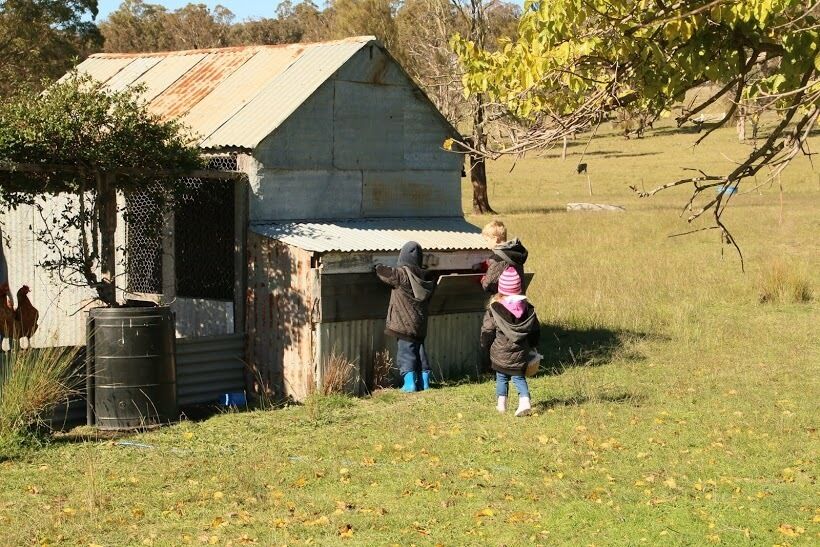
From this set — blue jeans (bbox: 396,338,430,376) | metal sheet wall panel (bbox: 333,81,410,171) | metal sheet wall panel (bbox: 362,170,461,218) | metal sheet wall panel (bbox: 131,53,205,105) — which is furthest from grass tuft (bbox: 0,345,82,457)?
metal sheet wall panel (bbox: 131,53,205,105)

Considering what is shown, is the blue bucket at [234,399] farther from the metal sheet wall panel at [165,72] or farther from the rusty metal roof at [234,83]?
the metal sheet wall panel at [165,72]

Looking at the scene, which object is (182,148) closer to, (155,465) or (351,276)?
(351,276)

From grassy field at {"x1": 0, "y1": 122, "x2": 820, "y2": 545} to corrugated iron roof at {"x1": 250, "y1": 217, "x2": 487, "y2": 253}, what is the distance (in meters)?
1.49

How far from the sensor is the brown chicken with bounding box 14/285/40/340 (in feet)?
37.6

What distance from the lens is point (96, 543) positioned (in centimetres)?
688

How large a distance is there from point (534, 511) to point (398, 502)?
881 millimetres

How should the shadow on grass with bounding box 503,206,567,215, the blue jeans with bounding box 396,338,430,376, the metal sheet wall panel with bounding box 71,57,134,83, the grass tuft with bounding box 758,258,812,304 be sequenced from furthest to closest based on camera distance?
the shadow on grass with bounding box 503,206,567,215
the grass tuft with bounding box 758,258,812,304
the metal sheet wall panel with bounding box 71,57,134,83
the blue jeans with bounding box 396,338,430,376

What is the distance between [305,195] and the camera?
12.5 metres

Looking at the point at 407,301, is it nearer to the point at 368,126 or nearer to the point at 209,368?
the point at 209,368

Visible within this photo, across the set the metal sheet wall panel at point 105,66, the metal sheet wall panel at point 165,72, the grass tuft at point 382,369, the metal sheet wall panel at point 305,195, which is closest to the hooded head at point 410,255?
the grass tuft at point 382,369

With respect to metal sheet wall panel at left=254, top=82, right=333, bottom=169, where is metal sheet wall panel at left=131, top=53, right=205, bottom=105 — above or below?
above

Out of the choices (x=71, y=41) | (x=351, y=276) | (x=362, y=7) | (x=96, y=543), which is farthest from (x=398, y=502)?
(x=362, y=7)

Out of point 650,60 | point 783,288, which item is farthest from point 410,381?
point 783,288

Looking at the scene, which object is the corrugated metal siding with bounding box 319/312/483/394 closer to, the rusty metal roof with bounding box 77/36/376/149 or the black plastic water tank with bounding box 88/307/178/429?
the black plastic water tank with bounding box 88/307/178/429
